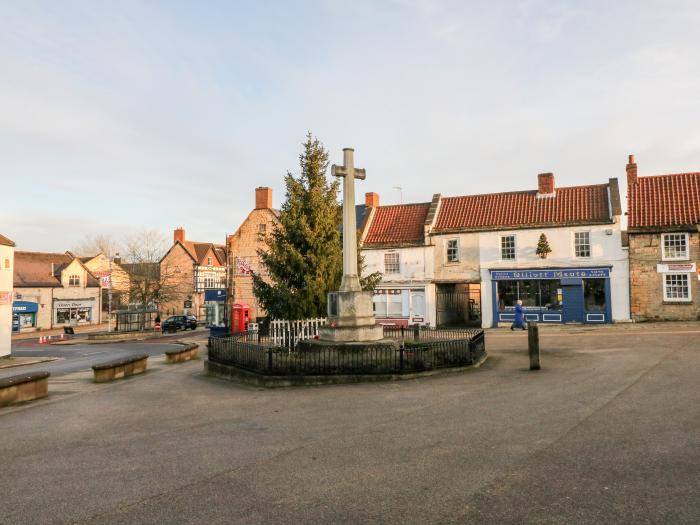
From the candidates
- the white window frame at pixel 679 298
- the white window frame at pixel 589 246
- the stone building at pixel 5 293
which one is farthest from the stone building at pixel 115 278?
the white window frame at pixel 679 298

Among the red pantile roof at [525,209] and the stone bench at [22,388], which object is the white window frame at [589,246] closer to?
the red pantile roof at [525,209]

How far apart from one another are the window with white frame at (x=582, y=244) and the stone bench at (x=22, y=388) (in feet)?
90.0

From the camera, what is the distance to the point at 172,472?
6.55 m

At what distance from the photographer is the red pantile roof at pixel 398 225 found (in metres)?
34.5

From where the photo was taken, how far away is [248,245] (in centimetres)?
4462

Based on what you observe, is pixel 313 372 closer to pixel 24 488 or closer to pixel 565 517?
pixel 24 488

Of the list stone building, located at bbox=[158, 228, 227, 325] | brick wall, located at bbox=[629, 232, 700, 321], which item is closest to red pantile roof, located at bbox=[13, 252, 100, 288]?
stone building, located at bbox=[158, 228, 227, 325]

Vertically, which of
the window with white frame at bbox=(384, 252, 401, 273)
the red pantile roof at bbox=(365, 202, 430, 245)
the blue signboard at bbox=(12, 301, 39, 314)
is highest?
the red pantile roof at bbox=(365, 202, 430, 245)

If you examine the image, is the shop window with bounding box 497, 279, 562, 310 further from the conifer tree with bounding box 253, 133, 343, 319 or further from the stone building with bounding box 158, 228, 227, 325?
the stone building with bounding box 158, 228, 227, 325

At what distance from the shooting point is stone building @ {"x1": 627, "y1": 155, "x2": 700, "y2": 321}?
89.7 feet

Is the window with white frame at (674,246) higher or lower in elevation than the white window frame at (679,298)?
higher

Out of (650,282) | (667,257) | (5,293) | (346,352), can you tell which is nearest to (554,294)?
(650,282)

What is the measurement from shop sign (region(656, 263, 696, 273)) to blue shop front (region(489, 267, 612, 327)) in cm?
263

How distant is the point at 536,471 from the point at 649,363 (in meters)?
10.2
